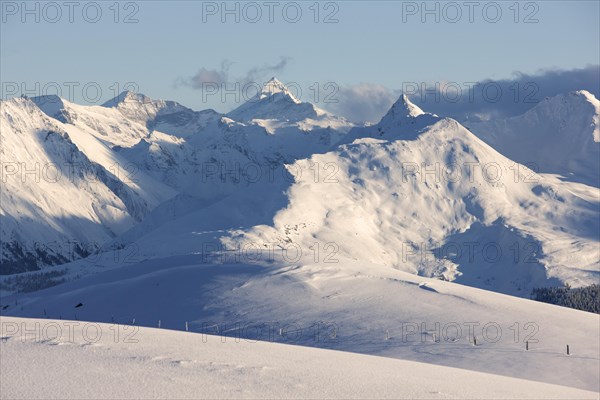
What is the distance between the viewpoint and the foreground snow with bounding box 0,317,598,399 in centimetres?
3888

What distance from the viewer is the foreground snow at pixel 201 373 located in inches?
1531

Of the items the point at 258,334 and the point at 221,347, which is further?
the point at 258,334

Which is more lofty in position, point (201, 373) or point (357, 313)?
point (201, 373)

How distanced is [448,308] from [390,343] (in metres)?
21.5

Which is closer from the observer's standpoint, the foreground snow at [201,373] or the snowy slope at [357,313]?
the foreground snow at [201,373]

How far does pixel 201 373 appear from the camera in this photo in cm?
4181

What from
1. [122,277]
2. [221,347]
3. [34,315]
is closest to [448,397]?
[221,347]

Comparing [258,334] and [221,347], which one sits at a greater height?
[221,347]

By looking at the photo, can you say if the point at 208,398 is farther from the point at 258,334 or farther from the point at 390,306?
the point at 390,306

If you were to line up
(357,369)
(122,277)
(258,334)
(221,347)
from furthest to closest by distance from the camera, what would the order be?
1. (122,277)
2. (258,334)
3. (221,347)
4. (357,369)

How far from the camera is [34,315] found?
158 m

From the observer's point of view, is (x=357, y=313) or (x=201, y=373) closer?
(x=201, y=373)

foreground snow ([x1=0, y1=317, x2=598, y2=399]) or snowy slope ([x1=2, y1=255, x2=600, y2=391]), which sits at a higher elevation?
foreground snow ([x1=0, y1=317, x2=598, y2=399])

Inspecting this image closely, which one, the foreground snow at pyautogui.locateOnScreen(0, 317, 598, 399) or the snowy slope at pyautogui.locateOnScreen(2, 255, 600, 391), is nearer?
the foreground snow at pyautogui.locateOnScreen(0, 317, 598, 399)
